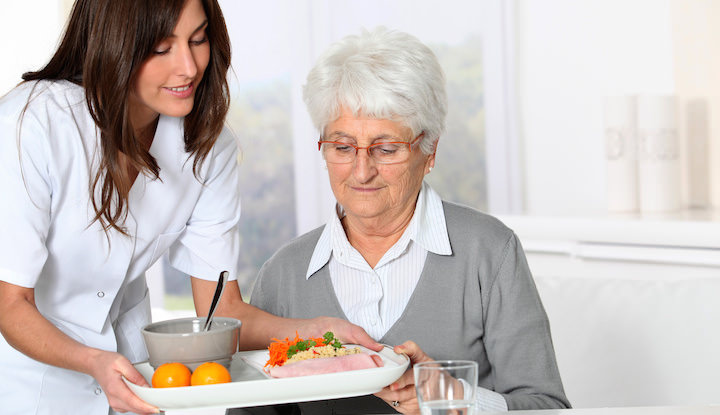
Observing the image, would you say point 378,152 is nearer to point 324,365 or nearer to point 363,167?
point 363,167

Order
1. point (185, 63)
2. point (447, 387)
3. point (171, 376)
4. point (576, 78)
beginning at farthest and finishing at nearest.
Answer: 1. point (576, 78)
2. point (185, 63)
3. point (171, 376)
4. point (447, 387)

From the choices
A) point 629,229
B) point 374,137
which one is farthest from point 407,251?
point 629,229

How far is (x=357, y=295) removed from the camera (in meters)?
2.01

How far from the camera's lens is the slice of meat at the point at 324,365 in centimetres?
141

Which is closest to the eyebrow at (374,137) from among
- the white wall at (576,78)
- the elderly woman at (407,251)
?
the elderly woman at (407,251)

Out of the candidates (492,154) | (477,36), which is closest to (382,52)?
(492,154)

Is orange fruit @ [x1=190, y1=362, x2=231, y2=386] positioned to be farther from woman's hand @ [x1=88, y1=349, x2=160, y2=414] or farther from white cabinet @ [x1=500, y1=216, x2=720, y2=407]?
white cabinet @ [x1=500, y1=216, x2=720, y2=407]

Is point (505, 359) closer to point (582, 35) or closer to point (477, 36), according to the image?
point (582, 35)

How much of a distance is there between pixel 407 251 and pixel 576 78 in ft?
5.97

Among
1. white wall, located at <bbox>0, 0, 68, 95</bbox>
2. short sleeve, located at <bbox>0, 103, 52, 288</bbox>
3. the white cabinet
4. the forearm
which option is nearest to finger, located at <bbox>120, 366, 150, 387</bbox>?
the forearm

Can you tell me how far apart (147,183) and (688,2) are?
2108 millimetres

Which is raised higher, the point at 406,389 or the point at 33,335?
the point at 33,335

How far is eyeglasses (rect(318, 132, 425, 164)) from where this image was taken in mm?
1915

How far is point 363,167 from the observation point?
189cm
